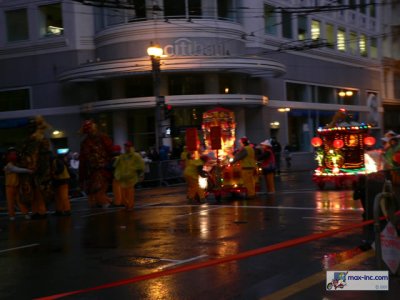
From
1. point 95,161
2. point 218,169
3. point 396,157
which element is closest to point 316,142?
point 218,169

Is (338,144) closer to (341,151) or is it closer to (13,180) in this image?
(341,151)

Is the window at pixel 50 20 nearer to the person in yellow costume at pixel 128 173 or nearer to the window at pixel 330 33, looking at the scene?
the window at pixel 330 33

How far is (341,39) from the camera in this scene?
128ft

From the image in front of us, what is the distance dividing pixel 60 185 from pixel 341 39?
96.6 feet

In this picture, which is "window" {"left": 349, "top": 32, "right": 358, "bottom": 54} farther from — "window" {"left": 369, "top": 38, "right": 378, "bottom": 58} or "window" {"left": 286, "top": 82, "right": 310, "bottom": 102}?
"window" {"left": 286, "top": 82, "right": 310, "bottom": 102}

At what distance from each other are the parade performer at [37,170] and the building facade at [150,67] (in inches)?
411

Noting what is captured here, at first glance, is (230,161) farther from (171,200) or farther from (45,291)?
(45,291)

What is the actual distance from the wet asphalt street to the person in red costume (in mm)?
Answer: 684

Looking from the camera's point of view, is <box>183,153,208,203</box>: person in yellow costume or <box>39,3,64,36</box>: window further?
<box>39,3,64,36</box>: window

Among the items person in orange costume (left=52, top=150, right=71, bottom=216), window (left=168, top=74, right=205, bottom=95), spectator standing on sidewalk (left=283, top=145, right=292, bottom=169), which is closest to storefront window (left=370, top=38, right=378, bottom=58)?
spectator standing on sidewalk (left=283, top=145, right=292, bottom=169)

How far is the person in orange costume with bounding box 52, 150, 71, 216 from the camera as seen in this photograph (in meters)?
13.7

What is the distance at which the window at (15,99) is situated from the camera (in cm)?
3162

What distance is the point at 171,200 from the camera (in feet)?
54.1

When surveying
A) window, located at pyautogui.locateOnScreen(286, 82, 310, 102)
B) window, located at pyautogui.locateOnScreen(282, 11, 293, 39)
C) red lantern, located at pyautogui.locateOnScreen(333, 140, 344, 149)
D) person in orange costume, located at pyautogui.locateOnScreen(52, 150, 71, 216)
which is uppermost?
window, located at pyautogui.locateOnScreen(282, 11, 293, 39)
